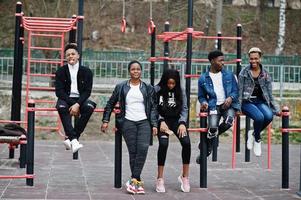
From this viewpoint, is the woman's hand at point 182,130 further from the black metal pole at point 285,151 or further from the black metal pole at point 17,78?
the black metal pole at point 17,78

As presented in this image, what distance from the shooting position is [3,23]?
33.5 metres

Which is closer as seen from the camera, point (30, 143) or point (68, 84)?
point (30, 143)

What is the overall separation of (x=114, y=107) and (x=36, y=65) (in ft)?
50.1

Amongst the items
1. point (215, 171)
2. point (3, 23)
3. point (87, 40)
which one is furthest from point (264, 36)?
point (215, 171)

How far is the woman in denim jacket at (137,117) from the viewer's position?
306 inches

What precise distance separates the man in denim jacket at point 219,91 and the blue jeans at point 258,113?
21 centimetres

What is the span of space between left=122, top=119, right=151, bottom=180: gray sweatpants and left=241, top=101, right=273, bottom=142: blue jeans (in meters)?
1.92

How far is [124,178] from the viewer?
9.07 m

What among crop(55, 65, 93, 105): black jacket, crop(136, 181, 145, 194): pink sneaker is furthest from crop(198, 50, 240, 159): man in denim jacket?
crop(55, 65, 93, 105): black jacket

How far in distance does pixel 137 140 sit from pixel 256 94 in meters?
2.26

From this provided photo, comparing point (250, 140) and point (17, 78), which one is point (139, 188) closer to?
point (250, 140)

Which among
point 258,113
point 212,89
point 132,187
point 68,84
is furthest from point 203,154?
point 68,84

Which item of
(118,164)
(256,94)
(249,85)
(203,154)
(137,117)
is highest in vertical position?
(249,85)

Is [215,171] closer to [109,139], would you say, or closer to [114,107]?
[114,107]
